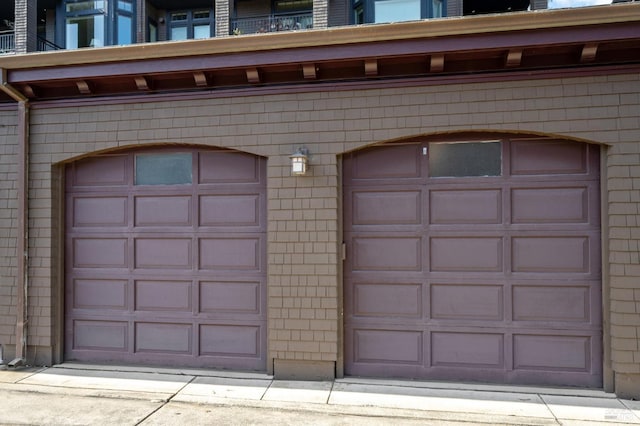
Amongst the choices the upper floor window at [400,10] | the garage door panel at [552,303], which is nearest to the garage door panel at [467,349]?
the garage door panel at [552,303]

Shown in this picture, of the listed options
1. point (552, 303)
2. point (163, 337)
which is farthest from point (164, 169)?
point (552, 303)

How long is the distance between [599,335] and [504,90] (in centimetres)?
271

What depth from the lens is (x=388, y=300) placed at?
189 inches

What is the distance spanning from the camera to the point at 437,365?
4699 mm

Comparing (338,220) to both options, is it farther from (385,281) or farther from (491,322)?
(491,322)

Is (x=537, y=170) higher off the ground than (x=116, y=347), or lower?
higher

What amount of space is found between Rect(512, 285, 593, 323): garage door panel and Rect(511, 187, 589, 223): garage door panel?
715mm

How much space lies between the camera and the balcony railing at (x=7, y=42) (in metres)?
11.8

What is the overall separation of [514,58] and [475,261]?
213 centimetres

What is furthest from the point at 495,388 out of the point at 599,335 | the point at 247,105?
the point at 247,105

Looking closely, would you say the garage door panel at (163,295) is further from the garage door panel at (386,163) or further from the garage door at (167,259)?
the garage door panel at (386,163)

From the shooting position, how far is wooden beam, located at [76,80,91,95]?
17.0ft

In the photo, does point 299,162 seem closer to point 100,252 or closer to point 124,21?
point 100,252

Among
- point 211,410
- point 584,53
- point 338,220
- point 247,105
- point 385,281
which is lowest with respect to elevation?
point 211,410
